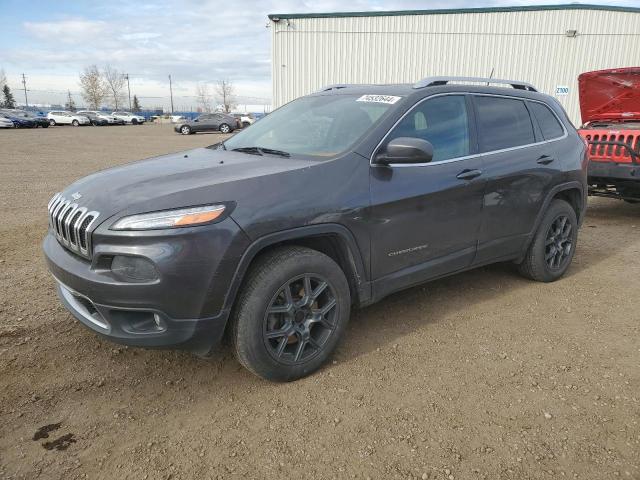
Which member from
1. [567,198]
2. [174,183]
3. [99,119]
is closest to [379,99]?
[174,183]

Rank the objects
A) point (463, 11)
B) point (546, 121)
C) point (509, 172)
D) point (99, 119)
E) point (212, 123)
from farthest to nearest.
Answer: point (99, 119), point (212, 123), point (463, 11), point (546, 121), point (509, 172)

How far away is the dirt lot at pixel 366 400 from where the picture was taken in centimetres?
229

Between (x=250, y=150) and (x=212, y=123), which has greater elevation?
(x=212, y=123)

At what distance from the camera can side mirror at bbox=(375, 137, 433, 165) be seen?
2.99 m

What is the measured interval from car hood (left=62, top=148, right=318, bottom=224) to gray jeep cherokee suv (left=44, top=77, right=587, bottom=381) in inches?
0.5

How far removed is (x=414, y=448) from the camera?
94.0 inches

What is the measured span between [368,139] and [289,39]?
20608 mm

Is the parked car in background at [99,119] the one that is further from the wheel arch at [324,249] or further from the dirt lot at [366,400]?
the wheel arch at [324,249]

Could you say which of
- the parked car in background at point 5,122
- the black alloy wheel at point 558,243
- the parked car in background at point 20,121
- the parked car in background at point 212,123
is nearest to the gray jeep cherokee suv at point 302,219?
the black alloy wheel at point 558,243

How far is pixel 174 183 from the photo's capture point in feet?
8.85

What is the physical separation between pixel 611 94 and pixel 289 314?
7594mm

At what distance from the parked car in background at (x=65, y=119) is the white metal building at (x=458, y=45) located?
107ft

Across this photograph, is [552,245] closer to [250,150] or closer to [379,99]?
[379,99]

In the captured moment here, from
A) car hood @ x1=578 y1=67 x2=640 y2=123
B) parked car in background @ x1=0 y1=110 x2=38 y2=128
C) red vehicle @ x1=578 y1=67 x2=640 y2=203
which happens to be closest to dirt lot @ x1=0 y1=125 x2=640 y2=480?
red vehicle @ x1=578 y1=67 x2=640 y2=203
